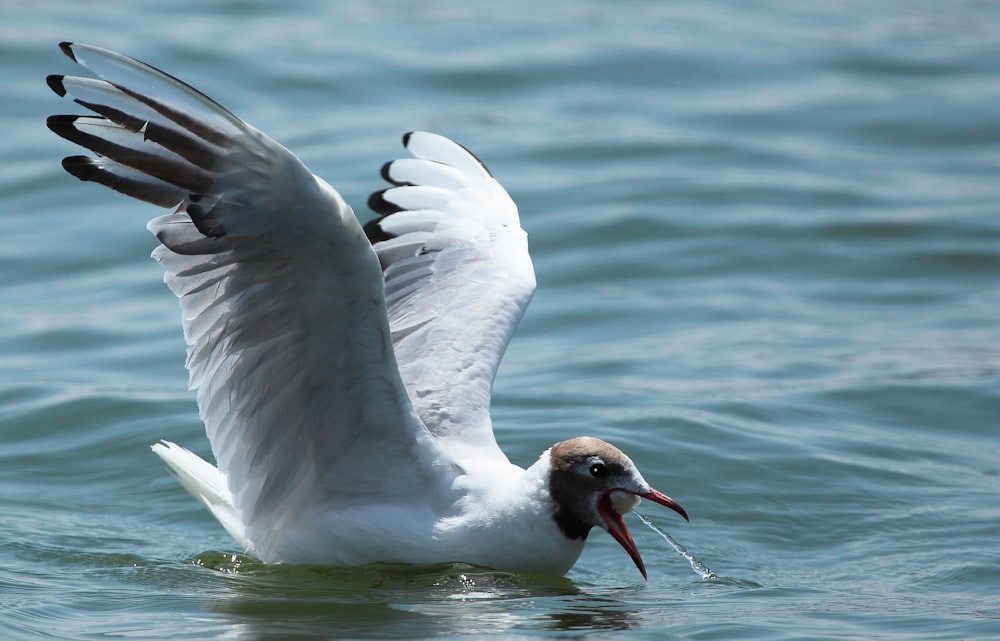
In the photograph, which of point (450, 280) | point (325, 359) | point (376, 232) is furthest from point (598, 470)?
point (376, 232)

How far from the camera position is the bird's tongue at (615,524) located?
20.9 ft

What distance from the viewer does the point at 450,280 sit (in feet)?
25.3

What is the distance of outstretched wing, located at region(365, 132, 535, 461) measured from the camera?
7113mm

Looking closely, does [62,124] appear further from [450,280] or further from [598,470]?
[450,280]

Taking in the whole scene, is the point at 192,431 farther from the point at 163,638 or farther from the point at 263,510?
the point at 163,638

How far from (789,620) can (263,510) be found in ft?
7.19

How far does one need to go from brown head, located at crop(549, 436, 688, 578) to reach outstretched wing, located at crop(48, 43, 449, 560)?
50 cm

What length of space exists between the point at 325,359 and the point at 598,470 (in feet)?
3.81

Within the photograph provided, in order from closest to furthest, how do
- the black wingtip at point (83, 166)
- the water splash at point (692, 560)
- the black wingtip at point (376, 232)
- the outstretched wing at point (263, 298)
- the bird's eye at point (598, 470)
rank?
the outstretched wing at point (263, 298) → the black wingtip at point (83, 166) → the bird's eye at point (598, 470) → the water splash at point (692, 560) → the black wingtip at point (376, 232)

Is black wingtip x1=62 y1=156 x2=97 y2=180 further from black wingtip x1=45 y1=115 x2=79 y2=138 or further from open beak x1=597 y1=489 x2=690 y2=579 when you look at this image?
open beak x1=597 y1=489 x2=690 y2=579

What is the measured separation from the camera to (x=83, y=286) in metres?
11.5

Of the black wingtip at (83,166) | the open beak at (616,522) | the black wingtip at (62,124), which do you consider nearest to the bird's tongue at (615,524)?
the open beak at (616,522)

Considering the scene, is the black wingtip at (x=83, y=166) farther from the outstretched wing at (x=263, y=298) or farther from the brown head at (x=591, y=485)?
the brown head at (x=591, y=485)

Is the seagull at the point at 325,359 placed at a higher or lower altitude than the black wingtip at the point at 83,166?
lower
